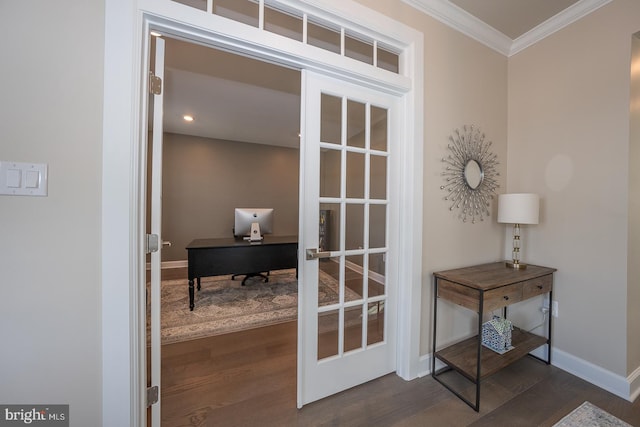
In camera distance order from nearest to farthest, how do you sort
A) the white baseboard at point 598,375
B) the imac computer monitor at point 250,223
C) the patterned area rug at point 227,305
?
1. the white baseboard at point 598,375
2. the patterned area rug at point 227,305
3. the imac computer monitor at point 250,223

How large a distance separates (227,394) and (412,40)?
2.80 m

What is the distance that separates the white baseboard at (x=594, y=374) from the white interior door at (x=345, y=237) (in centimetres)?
28

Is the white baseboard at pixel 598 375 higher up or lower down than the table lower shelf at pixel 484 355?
lower down

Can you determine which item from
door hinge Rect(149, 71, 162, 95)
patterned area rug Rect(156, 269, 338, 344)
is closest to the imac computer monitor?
patterned area rug Rect(156, 269, 338, 344)

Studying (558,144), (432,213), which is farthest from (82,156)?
(558,144)

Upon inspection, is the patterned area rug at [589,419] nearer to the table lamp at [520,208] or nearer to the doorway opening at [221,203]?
the table lamp at [520,208]

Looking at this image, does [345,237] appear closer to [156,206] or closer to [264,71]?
[156,206]

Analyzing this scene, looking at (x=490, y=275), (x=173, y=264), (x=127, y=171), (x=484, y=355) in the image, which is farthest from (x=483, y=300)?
(x=173, y=264)

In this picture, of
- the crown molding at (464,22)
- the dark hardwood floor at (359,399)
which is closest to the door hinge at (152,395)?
the dark hardwood floor at (359,399)

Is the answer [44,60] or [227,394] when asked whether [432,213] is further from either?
[44,60]

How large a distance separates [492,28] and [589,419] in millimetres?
2893

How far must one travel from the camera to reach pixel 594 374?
1.66m

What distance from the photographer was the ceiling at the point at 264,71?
1735 mm

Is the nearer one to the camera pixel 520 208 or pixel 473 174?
pixel 520 208
